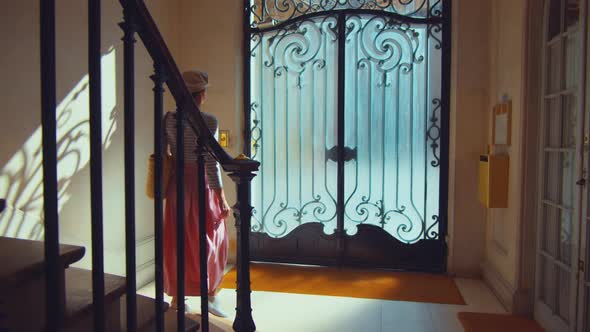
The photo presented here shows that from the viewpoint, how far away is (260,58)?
424 centimetres

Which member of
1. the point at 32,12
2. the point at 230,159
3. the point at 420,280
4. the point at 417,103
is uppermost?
the point at 32,12

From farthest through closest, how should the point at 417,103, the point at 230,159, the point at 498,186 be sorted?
the point at 417,103 < the point at 498,186 < the point at 230,159

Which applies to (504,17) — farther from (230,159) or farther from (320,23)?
(230,159)

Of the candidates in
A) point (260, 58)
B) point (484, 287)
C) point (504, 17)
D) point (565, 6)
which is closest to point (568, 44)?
point (565, 6)

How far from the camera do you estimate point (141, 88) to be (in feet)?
12.0

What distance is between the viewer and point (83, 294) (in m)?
1.44

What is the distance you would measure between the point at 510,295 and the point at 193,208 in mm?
2164

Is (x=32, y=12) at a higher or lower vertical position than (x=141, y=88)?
higher

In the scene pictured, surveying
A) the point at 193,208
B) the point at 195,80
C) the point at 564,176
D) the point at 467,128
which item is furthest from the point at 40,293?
the point at 467,128

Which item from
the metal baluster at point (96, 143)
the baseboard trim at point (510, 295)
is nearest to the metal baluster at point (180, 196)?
the metal baluster at point (96, 143)

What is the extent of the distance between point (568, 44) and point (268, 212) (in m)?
2.69

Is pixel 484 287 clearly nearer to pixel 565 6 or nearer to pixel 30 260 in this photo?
pixel 565 6

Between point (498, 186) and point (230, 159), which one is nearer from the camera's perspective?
point (230, 159)

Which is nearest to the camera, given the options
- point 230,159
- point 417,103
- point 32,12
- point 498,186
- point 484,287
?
point 230,159
